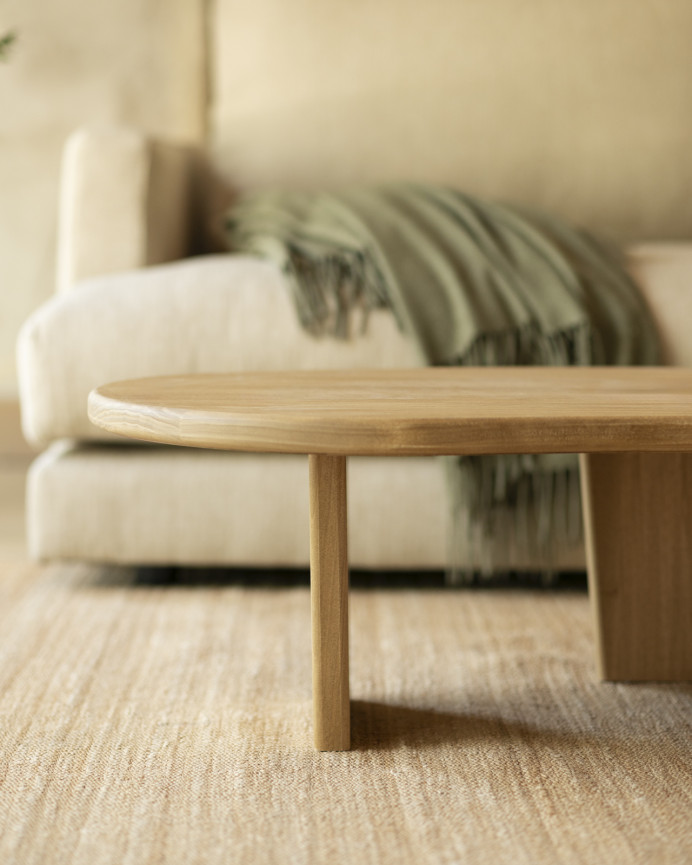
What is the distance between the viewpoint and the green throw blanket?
152 centimetres

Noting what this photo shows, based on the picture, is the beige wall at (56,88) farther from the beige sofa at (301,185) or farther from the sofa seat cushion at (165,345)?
the sofa seat cushion at (165,345)

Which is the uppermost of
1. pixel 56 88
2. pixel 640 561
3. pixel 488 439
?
pixel 56 88

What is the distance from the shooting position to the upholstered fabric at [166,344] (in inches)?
60.1

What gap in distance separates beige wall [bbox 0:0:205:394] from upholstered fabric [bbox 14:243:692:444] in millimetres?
1049

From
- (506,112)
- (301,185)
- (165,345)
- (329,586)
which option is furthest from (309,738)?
(506,112)

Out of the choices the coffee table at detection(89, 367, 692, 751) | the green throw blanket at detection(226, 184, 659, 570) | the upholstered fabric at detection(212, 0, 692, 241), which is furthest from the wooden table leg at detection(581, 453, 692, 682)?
the upholstered fabric at detection(212, 0, 692, 241)

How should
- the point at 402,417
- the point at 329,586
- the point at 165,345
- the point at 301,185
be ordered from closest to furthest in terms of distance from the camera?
the point at 402,417
the point at 329,586
the point at 165,345
the point at 301,185

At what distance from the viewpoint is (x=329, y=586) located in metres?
1.00

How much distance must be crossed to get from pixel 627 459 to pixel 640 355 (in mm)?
404

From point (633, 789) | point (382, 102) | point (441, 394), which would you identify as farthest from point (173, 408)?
point (382, 102)

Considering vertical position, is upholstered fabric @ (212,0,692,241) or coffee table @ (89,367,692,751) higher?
upholstered fabric @ (212,0,692,241)

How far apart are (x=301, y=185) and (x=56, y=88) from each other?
0.74m

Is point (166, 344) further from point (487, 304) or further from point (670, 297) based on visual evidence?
point (670, 297)

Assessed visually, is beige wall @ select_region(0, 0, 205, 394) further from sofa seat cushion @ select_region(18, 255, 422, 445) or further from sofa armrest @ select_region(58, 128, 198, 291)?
sofa seat cushion @ select_region(18, 255, 422, 445)
